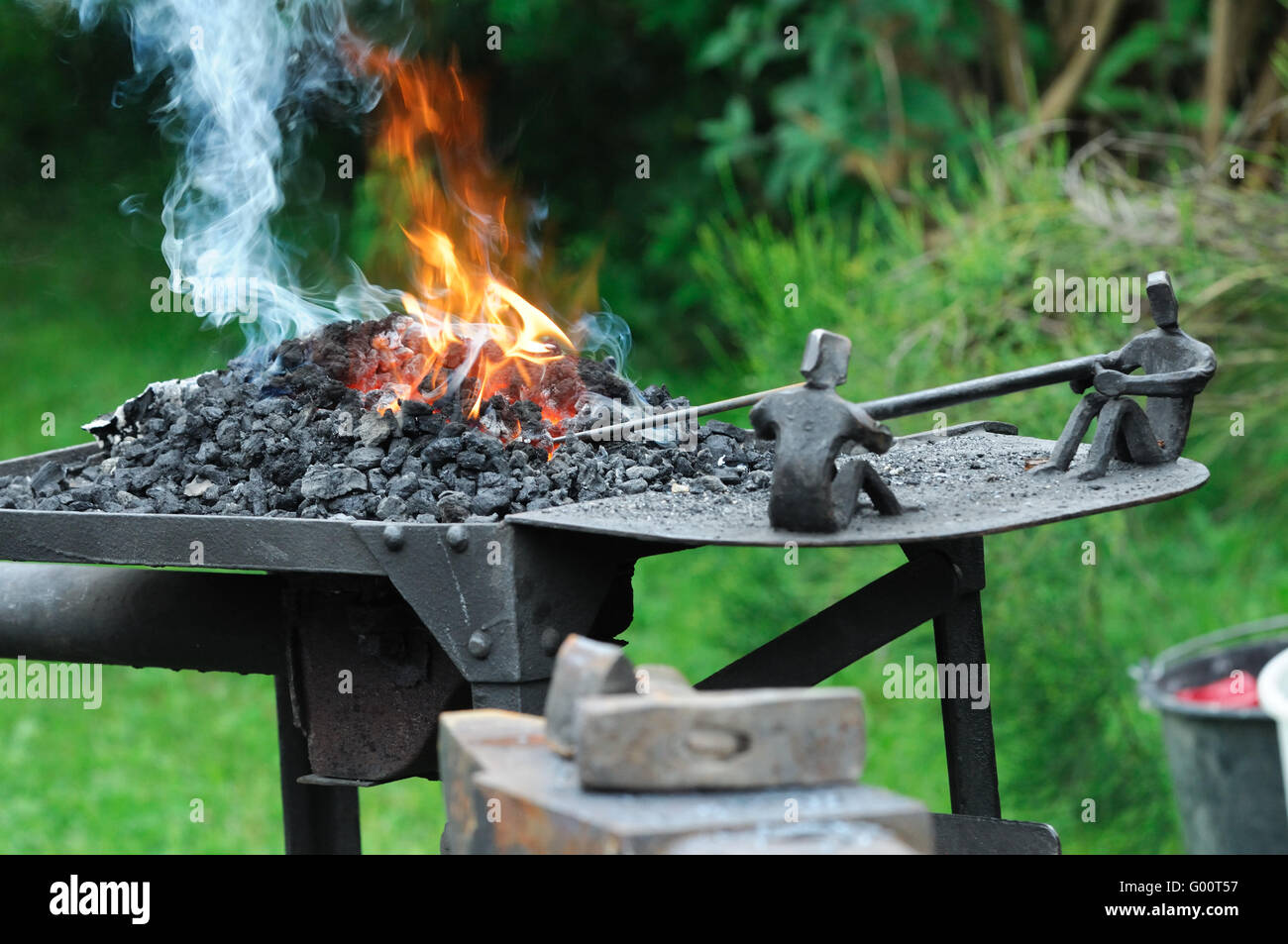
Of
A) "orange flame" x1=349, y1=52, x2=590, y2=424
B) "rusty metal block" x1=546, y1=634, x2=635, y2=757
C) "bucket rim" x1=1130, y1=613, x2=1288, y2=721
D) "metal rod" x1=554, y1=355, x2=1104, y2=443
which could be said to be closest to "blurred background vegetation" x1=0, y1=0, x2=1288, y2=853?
"bucket rim" x1=1130, y1=613, x2=1288, y2=721

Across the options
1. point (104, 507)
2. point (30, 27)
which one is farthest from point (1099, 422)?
point (30, 27)

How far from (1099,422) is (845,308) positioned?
1882mm

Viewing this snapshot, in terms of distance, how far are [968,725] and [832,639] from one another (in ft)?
1.12

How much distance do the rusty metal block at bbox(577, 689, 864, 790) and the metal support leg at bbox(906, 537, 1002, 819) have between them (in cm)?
104

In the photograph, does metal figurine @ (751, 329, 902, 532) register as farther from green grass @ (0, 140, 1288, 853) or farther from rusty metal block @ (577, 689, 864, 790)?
green grass @ (0, 140, 1288, 853)

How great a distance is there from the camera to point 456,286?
2.78 m

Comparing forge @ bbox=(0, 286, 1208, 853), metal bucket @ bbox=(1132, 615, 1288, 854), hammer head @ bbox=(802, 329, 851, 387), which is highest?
hammer head @ bbox=(802, 329, 851, 387)

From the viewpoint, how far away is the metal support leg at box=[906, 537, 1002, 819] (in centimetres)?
238

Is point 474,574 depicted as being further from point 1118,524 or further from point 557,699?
point 1118,524

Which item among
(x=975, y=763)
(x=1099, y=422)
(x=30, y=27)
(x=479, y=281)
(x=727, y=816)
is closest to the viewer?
(x=727, y=816)

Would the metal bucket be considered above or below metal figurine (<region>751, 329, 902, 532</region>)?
below

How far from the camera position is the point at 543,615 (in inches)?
74.5

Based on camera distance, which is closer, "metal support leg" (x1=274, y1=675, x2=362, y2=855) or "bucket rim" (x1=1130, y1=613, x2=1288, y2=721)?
"metal support leg" (x1=274, y1=675, x2=362, y2=855)

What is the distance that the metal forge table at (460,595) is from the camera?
6.09ft
